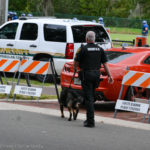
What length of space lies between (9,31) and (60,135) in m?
9.61

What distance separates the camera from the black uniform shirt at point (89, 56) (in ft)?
31.5

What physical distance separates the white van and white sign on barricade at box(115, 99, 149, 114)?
5323 millimetres

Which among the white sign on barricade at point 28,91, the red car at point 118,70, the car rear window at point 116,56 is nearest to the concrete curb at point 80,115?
the white sign on barricade at point 28,91

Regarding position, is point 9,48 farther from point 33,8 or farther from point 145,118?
Answer: point 33,8

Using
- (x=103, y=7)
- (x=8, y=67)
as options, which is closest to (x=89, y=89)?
(x=8, y=67)

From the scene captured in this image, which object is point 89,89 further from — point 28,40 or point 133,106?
point 28,40

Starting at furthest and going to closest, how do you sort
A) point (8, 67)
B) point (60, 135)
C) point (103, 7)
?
point (103, 7) → point (8, 67) → point (60, 135)

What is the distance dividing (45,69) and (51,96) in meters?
1.42

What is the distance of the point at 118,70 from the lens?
11.9 meters

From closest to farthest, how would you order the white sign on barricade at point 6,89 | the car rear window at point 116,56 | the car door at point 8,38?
the car rear window at point 116,56 < the white sign on barricade at point 6,89 < the car door at point 8,38

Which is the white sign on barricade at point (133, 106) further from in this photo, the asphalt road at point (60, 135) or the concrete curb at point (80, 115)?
the asphalt road at point (60, 135)

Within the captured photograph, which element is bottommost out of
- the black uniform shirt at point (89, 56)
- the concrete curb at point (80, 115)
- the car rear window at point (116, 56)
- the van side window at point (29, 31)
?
the concrete curb at point (80, 115)

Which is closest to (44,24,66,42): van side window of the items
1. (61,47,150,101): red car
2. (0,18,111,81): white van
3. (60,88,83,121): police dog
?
(0,18,111,81): white van

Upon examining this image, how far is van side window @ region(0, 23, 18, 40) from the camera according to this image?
57.8 feet
